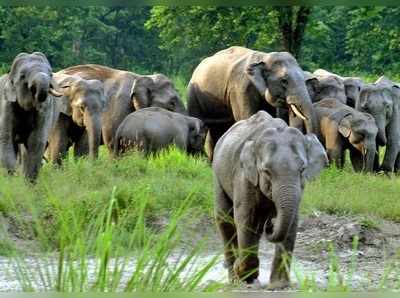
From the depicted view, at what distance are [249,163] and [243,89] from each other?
26.5 feet

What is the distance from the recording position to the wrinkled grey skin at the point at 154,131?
48.6 ft

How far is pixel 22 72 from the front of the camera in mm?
11406

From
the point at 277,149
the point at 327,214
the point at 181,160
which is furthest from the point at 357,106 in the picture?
the point at 277,149

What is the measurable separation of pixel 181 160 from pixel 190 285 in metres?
9.82

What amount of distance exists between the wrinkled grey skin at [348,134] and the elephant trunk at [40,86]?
4769 millimetres

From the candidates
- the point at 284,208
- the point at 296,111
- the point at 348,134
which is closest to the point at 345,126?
the point at 348,134

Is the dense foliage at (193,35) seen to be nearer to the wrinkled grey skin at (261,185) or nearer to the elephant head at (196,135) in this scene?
the elephant head at (196,135)

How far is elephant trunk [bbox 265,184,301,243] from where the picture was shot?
650 cm

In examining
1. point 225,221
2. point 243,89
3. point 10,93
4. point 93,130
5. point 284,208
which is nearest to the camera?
point 284,208

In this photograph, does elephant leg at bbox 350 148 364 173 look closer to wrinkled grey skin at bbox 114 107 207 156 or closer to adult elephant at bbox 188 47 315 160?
adult elephant at bbox 188 47 315 160

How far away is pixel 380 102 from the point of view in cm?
1631

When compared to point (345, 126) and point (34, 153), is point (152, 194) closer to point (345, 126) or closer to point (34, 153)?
point (34, 153)

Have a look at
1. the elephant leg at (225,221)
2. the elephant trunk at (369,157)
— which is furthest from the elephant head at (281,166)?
the elephant trunk at (369,157)

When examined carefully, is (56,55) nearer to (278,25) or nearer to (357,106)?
(278,25)
